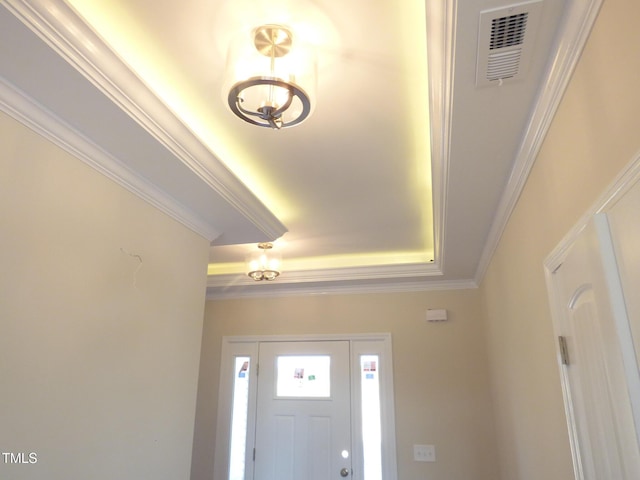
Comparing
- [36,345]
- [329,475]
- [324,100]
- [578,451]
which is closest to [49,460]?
[36,345]

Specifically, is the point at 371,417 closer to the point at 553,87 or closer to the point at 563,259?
the point at 563,259

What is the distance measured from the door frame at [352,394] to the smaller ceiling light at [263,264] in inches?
45.5

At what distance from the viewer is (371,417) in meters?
3.77

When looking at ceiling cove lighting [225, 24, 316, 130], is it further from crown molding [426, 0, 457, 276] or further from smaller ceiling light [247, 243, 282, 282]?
smaller ceiling light [247, 243, 282, 282]

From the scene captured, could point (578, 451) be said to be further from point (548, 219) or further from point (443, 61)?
point (443, 61)

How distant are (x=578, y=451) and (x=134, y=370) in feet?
5.70

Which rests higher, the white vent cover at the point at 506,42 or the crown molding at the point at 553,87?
the white vent cover at the point at 506,42

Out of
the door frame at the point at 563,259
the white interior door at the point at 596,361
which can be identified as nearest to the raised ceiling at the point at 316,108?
the door frame at the point at 563,259

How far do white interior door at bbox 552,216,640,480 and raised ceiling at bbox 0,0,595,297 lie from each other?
1.69 ft

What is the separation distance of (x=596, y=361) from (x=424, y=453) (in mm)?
2806

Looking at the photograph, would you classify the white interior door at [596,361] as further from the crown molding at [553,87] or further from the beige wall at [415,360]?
the beige wall at [415,360]

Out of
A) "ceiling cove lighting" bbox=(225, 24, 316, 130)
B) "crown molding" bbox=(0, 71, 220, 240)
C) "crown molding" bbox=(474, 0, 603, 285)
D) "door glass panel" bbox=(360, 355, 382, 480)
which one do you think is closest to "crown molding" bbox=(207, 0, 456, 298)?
"crown molding" bbox=(474, 0, 603, 285)

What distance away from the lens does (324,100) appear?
169 centimetres

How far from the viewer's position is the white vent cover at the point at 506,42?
42.8 inches
